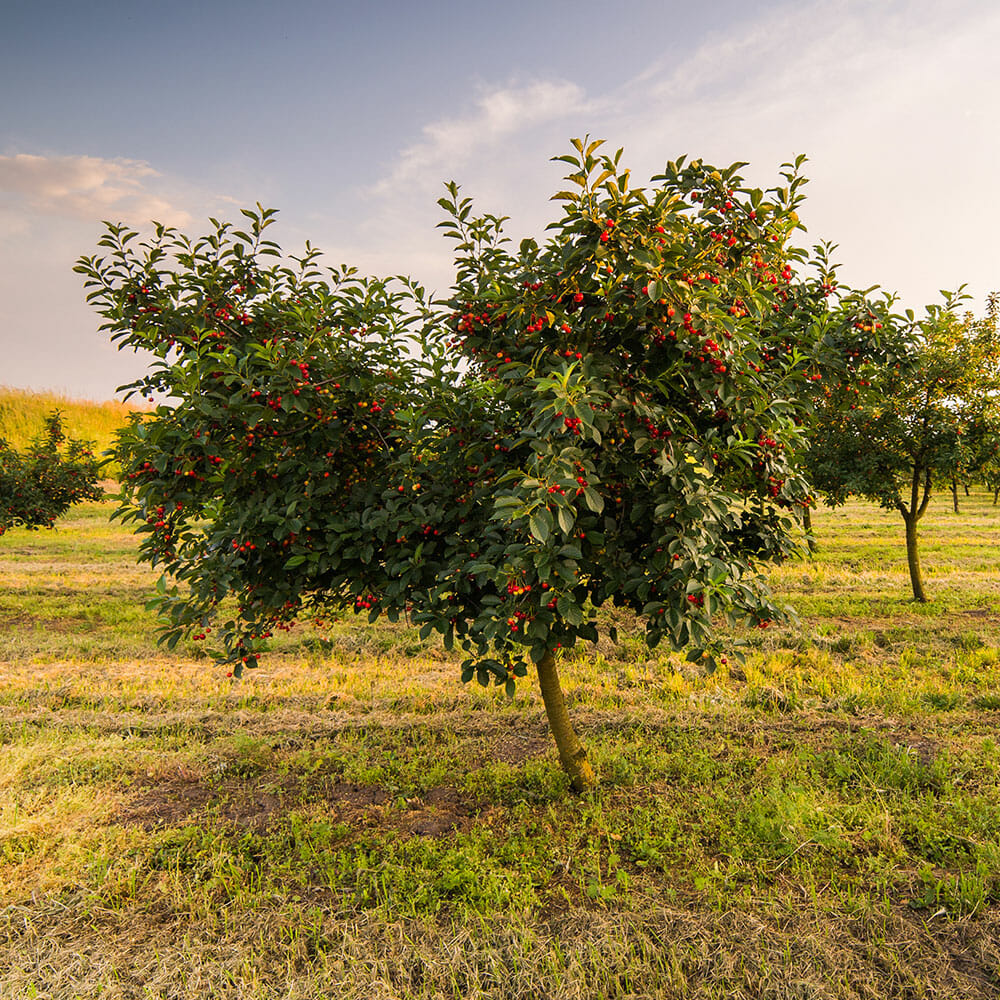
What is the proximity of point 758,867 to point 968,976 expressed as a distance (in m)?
1.10

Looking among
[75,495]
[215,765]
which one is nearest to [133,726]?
[215,765]

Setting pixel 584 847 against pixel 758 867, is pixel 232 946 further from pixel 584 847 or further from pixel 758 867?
pixel 758 867

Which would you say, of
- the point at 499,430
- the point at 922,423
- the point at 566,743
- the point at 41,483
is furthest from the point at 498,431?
the point at 41,483

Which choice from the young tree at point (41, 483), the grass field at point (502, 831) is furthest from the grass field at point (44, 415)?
the grass field at point (502, 831)

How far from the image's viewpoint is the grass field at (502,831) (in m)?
3.37

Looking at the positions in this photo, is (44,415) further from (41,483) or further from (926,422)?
(926,422)

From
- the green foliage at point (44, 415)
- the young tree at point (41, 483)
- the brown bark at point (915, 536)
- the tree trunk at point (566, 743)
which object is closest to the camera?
the tree trunk at point (566, 743)

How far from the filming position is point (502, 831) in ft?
14.9

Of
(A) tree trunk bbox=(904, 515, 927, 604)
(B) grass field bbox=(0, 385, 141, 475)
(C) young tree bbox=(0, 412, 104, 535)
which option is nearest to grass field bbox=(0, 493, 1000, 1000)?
(A) tree trunk bbox=(904, 515, 927, 604)

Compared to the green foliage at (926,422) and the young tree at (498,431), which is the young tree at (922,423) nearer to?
the green foliage at (926,422)

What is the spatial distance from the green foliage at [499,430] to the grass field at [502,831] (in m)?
1.11

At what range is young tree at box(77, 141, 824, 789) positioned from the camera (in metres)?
3.41

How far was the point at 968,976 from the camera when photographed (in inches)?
127

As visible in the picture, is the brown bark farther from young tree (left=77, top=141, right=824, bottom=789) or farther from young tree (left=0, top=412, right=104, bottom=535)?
young tree (left=0, top=412, right=104, bottom=535)
